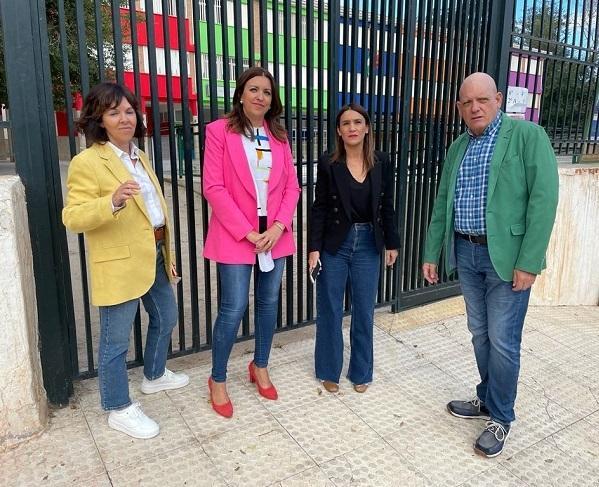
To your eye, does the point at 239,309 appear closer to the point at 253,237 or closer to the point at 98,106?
the point at 253,237

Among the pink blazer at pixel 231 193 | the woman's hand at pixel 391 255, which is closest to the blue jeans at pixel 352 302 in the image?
the woman's hand at pixel 391 255

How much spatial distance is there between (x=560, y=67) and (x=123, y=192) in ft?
15.7

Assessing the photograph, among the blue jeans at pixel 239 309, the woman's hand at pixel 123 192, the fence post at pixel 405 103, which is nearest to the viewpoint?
the woman's hand at pixel 123 192

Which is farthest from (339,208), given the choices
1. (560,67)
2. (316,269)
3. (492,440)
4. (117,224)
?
(560,67)

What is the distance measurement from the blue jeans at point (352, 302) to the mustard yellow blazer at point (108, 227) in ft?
3.51

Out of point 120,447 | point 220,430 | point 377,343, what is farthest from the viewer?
point 377,343

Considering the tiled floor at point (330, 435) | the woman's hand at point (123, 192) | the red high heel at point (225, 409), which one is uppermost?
the woman's hand at point (123, 192)

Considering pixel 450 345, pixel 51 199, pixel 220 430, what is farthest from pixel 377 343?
pixel 51 199

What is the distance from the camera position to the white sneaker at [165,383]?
312 centimetres

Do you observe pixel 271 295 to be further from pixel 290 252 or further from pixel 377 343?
pixel 377 343

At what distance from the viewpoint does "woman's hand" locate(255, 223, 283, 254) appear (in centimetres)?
277

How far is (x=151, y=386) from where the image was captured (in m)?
3.12

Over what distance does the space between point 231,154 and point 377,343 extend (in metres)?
2.03

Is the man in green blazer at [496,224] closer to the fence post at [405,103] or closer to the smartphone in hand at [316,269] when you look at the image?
the smartphone in hand at [316,269]
